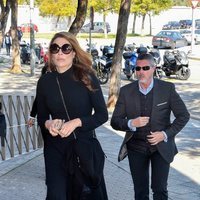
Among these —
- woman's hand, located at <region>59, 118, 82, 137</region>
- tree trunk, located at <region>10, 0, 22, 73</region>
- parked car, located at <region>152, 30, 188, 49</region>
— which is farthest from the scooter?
parked car, located at <region>152, 30, 188, 49</region>

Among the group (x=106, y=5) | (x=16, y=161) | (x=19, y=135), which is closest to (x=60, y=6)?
(x=106, y=5)

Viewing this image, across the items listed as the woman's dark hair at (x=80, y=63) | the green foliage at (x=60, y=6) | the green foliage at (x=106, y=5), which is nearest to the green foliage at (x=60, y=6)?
the green foliage at (x=60, y=6)

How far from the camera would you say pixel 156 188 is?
4867 millimetres

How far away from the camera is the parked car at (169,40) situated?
42.0 meters

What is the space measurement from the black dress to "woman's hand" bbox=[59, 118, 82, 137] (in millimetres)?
61

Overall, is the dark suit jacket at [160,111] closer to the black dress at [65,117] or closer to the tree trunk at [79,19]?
the black dress at [65,117]

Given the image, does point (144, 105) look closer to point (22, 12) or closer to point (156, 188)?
point (156, 188)

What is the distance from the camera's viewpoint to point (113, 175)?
7383 millimetres

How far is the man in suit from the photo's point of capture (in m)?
4.71

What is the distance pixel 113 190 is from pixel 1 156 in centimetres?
227

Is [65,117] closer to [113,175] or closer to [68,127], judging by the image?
[68,127]

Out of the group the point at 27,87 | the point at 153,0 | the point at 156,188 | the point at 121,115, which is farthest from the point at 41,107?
the point at 153,0

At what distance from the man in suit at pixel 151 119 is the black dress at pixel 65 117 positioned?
665 millimetres

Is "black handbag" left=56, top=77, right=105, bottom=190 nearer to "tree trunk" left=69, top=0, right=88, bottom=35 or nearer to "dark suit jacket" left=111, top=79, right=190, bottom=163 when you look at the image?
"dark suit jacket" left=111, top=79, right=190, bottom=163
